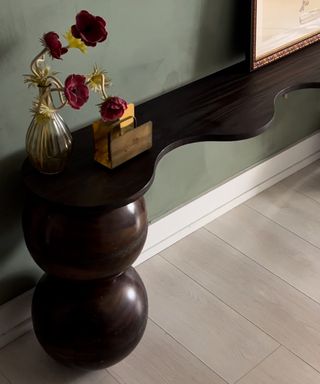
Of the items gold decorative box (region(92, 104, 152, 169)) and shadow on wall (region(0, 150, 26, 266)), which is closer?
gold decorative box (region(92, 104, 152, 169))

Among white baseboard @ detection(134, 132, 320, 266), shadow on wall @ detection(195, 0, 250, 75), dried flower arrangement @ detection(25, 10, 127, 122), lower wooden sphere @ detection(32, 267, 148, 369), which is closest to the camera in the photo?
dried flower arrangement @ detection(25, 10, 127, 122)

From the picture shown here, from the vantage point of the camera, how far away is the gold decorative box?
136 cm

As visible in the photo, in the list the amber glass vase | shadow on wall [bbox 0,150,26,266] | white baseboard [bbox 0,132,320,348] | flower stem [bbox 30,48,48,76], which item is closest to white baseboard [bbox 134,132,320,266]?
white baseboard [bbox 0,132,320,348]

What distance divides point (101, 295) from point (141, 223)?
212 mm

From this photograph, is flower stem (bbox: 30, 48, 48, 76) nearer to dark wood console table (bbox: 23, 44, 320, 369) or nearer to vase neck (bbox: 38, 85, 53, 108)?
vase neck (bbox: 38, 85, 53, 108)

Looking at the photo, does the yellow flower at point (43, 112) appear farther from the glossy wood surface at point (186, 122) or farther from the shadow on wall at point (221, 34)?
the shadow on wall at point (221, 34)

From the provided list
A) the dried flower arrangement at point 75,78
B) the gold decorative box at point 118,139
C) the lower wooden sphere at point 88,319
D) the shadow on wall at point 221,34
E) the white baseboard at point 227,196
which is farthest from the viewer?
the white baseboard at point 227,196

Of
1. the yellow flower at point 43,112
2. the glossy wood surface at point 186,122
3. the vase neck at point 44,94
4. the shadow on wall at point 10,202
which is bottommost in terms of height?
the shadow on wall at point 10,202

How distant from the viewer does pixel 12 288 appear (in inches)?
65.3

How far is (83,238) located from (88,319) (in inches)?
9.6

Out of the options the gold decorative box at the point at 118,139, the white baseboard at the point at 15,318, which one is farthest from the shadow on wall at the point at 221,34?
the white baseboard at the point at 15,318

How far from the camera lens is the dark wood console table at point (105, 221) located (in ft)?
4.39

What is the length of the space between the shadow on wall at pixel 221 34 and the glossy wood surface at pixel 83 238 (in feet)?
1.91

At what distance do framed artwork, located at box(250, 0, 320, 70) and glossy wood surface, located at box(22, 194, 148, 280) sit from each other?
2.24ft
